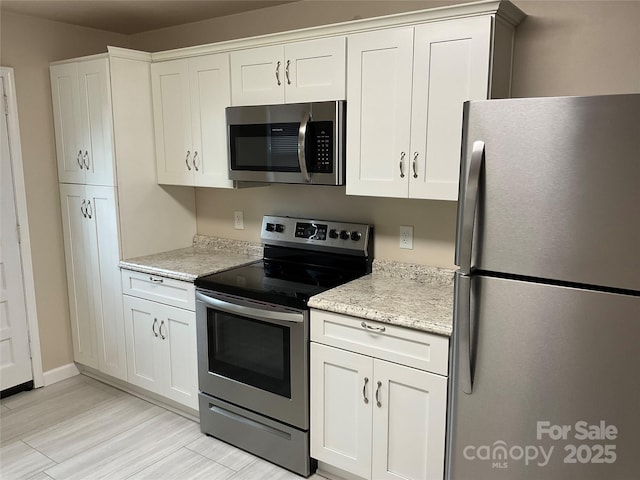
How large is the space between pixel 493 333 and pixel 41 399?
3078 mm

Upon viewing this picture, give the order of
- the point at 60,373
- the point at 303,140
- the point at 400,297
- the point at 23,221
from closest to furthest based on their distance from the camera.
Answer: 1. the point at 400,297
2. the point at 303,140
3. the point at 23,221
4. the point at 60,373

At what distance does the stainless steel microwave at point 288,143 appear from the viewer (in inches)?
98.7

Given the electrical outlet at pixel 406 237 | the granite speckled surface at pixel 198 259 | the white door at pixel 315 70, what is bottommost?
the granite speckled surface at pixel 198 259

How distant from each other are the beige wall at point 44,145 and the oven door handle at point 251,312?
1.42 meters

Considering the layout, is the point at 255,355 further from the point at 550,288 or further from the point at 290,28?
the point at 290,28

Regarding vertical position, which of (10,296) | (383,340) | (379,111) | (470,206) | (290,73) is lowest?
(10,296)

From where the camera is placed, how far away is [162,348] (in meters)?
3.10

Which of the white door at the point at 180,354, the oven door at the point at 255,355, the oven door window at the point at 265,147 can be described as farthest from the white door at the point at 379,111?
the white door at the point at 180,354

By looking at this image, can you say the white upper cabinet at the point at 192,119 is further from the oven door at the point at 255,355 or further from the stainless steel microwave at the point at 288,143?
the oven door at the point at 255,355

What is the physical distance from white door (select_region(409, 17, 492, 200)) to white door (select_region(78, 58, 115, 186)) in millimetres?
1872

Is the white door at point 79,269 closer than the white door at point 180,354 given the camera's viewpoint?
No

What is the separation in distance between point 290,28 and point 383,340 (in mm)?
1873

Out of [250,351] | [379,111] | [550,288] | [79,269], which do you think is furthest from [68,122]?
[550,288]

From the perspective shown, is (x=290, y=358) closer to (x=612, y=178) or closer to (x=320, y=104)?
(x=320, y=104)
